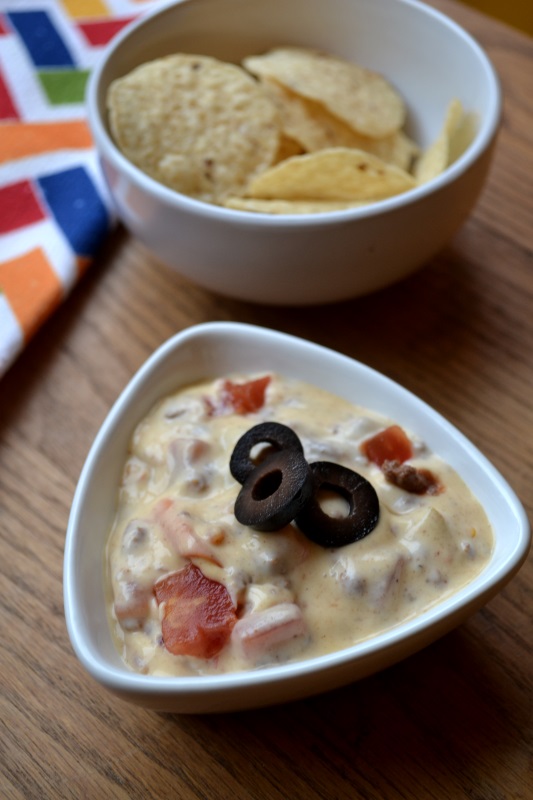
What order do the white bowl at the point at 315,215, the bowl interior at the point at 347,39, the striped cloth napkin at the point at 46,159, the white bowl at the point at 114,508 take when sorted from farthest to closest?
the bowl interior at the point at 347,39 < the striped cloth napkin at the point at 46,159 < the white bowl at the point at 315,215 < the white bowl at the point at 114,508

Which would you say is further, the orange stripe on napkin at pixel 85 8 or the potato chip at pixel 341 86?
the orange stripe on napkin at pixel 85 8

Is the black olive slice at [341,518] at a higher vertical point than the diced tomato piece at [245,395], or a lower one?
higher

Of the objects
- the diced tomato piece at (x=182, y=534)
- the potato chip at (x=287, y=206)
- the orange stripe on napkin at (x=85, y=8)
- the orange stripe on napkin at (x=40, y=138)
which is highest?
the orange stripe on napkin at (x=85, y=8)

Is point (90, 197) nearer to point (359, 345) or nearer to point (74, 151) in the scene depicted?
point (74, 151)

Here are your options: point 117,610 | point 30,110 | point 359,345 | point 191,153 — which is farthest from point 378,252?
point 30,110

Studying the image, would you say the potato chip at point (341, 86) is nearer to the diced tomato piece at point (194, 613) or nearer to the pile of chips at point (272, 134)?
the pile of chips at point (272, 134)

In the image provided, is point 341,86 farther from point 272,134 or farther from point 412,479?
point 412,479

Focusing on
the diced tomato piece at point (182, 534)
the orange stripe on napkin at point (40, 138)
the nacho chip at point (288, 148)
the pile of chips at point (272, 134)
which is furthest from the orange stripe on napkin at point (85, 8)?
the diced tomato piece at point (182, 534)

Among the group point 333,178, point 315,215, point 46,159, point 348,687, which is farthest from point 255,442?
point 46,159
